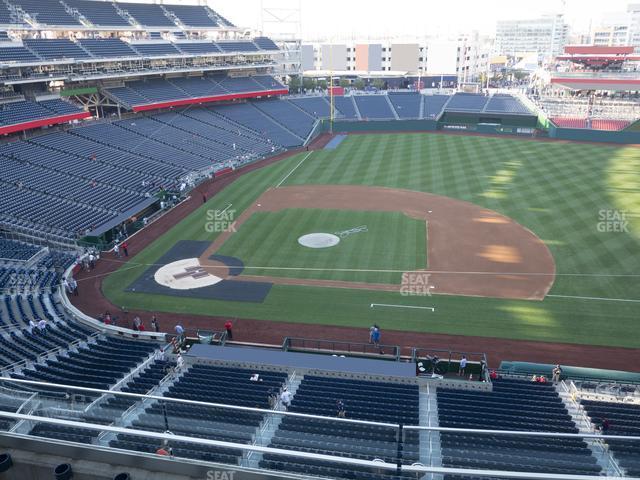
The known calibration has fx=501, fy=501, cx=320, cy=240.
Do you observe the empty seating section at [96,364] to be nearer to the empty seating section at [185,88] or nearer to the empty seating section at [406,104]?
the empty seating section at [185,88]

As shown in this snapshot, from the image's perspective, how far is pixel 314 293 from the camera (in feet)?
89.0

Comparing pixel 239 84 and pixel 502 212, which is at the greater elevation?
pixel 239 84

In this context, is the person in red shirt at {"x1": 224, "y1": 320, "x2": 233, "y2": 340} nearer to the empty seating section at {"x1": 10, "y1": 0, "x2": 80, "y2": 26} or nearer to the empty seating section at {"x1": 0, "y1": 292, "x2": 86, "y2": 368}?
the empty seating section at {"x1": 0, "y1": 292, "x2": 86, "y2": 368}

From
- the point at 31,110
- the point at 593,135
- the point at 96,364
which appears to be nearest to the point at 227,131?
the point at 31,110

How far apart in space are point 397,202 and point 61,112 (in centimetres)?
3289

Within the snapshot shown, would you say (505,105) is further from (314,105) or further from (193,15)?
(193,15)

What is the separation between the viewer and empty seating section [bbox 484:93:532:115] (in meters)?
69.9

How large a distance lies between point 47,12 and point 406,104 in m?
49.7

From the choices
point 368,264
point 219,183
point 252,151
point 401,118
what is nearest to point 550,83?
point 401,118

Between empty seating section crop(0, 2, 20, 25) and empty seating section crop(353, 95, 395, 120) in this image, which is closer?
empty seating section crop(0, 2, 20, 25)

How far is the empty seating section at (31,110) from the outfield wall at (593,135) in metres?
55.8

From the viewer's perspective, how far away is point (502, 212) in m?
37.7

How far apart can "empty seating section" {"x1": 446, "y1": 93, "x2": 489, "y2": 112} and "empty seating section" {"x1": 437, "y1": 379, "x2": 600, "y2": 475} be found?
60385 mm

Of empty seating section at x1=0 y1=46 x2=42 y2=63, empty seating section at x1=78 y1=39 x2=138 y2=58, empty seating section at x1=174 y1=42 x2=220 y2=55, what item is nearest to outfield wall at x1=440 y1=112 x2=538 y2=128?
empty seating section at x1=174 y1=42 x2=220 y2=55
